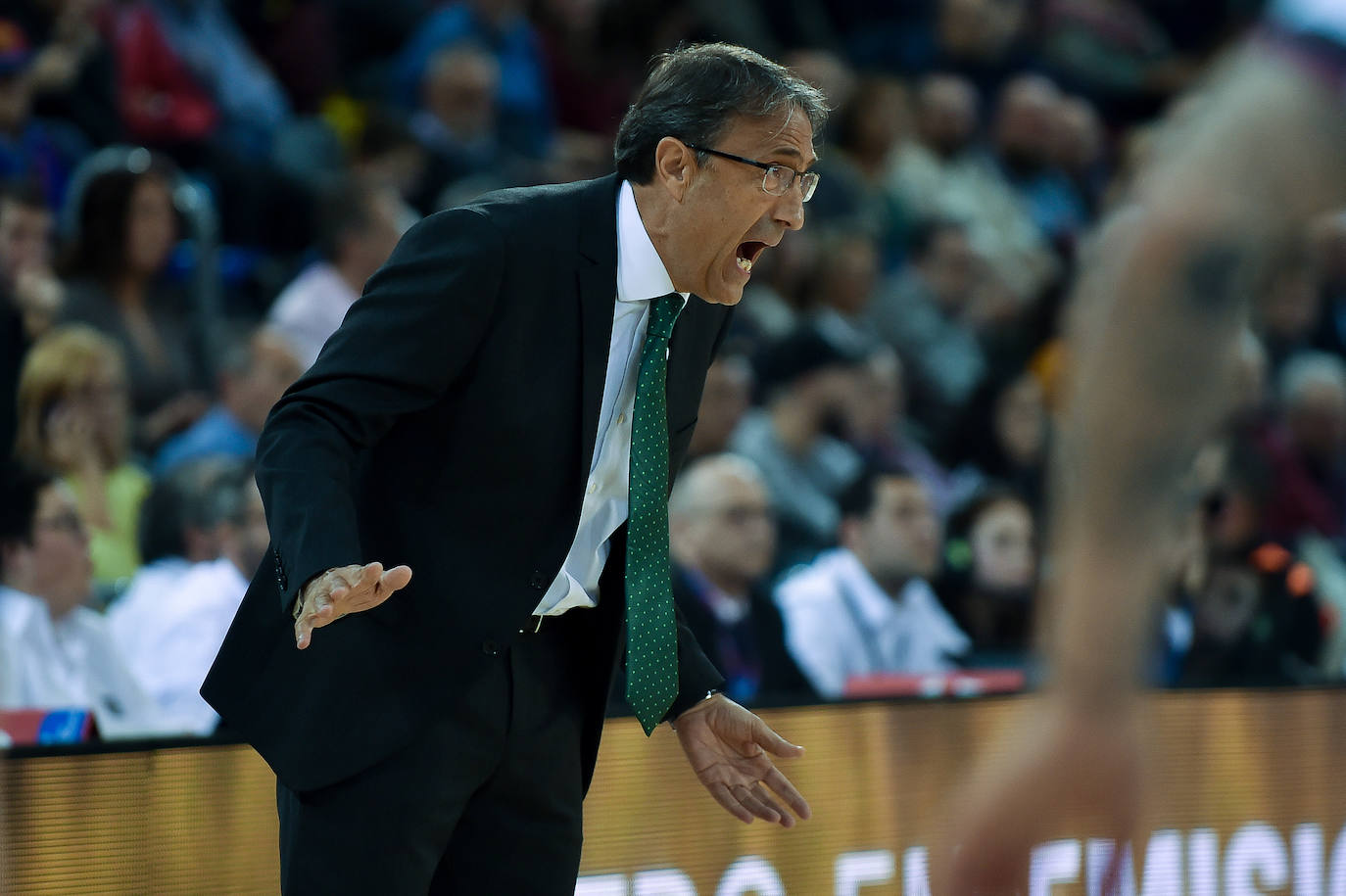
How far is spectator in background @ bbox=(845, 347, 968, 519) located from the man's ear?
15.5 feet

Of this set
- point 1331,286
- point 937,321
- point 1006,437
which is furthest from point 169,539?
point 1331,286

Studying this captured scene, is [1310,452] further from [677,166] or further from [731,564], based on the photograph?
[677,166]

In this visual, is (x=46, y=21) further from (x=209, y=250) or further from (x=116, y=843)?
(x=116, y=843)

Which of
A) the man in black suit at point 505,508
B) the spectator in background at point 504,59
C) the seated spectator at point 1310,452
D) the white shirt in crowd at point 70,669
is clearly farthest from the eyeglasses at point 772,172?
the spectator in background at point 504,59

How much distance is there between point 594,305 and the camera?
106 inches

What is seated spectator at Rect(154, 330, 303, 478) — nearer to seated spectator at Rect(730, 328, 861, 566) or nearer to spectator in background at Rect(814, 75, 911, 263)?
seated spectator at Rect(730, 328, 861, 566)

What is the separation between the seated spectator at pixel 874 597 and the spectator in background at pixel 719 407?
0.72 meters

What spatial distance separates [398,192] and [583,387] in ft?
17.1

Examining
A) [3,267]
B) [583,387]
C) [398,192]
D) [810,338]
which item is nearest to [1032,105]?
[810,338]

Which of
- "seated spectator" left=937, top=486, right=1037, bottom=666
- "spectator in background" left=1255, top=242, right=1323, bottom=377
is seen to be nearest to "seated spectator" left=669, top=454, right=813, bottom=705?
"seated spectator" left=937, top=486, right=1037, bottom=666

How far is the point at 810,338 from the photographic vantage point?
7.65 meters

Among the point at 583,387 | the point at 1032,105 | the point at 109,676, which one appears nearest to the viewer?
the point at 583,387

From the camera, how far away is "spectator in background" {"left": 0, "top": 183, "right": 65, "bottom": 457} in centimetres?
581

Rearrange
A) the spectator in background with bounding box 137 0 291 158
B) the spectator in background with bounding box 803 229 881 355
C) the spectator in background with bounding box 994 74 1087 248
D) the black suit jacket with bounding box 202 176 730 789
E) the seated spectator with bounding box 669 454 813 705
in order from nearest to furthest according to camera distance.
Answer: the black suit jacket with bounding box 202 176 730 789 < the seated spectator with bounding box 669 454 813 705 < the spectator in background with bounding box 137 0 291 158 < the spectator in background with bounding box 803 229 881 355 < the spectator in background with bounding box 994 74 1087 248
